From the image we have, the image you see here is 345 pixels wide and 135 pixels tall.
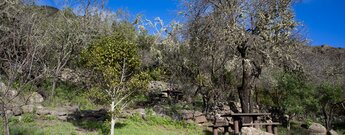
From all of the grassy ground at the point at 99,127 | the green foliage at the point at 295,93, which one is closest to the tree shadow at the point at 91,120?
the grassy ground at the point at 99,127

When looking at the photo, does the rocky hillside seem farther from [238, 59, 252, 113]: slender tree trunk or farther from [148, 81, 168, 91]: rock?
[238, 59, 252, 113]: slender tree trunk

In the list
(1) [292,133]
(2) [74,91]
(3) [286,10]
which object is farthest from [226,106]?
(2) [74,91]

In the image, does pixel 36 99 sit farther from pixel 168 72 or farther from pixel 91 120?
pixel 168 72

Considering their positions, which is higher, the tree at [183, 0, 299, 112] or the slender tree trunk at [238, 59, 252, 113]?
the tree at [183, 0, 299, 112]

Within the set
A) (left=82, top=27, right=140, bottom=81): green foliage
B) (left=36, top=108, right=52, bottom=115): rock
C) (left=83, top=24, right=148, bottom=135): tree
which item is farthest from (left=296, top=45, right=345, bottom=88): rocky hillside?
(left=36, top=108, right=52, bottom=115): rock

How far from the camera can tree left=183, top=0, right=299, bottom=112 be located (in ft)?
49.7

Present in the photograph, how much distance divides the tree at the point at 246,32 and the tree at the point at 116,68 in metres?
3.90

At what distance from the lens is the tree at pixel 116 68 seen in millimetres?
12891

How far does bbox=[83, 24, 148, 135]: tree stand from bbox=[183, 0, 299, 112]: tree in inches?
154

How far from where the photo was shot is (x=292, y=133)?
17953 mm

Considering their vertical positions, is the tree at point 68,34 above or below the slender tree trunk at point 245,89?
above

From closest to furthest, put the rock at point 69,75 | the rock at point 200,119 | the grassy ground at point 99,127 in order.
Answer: the grassy ground at point 99,127 → the rock at point 200,119 → the rock at point 69,75

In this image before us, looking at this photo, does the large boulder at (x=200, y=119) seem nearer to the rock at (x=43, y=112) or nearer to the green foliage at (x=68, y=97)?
the green foliage at (x=68, y=97)

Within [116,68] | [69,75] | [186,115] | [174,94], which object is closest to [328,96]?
[174,94]
